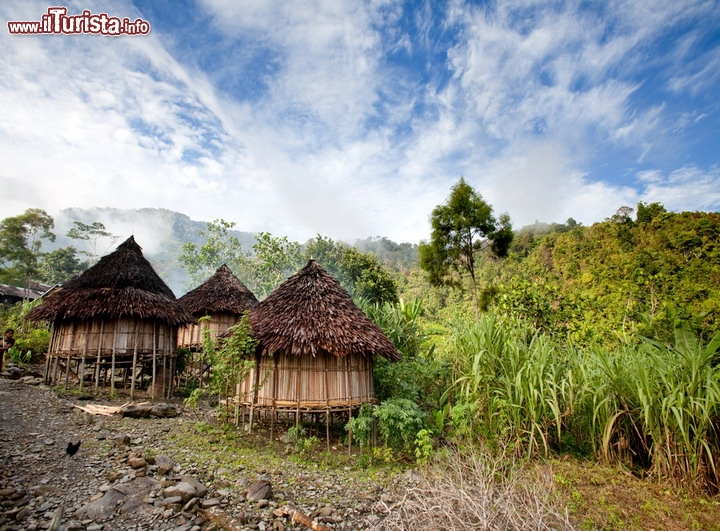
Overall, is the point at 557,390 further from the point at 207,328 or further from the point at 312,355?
the point at 207,328

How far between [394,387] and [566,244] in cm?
2088

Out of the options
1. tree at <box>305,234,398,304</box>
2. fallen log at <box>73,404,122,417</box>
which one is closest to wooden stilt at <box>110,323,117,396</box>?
fallen log at <box>73,404,122,417</box>

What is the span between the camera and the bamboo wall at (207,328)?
1591 cm

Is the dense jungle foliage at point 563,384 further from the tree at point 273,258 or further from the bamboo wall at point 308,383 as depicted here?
the tree at point 273,258

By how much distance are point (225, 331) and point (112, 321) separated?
3.32 m

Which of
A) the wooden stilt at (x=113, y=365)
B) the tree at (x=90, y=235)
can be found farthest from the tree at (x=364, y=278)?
the tree at (x=90, y=235)

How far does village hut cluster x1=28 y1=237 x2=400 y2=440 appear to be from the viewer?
8.53 meters

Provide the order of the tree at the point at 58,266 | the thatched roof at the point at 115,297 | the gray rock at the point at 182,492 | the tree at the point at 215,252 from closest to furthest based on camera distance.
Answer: the gray rock at the point at 182,492 < the thatched roof at the point at 115,297 < the tree at the point at 215,252 < the tree at the point at 58,266

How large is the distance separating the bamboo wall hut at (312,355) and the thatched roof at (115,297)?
4.76 m

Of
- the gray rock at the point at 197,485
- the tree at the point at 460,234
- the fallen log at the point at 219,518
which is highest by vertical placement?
the tree at the point at 460,234

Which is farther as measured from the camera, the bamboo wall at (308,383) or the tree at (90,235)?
the tree at (90,235)

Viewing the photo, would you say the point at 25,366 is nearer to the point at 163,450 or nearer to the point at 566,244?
the point at 163,450

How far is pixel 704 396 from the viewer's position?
5.48 metres

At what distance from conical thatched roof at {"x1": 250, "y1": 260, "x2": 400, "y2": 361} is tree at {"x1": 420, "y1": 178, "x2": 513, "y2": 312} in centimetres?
703
